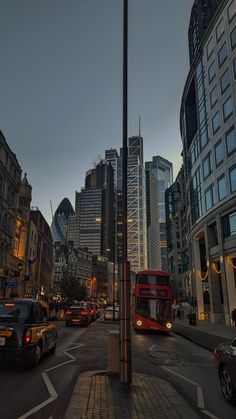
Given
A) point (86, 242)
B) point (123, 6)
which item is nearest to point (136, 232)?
point (86, 242)

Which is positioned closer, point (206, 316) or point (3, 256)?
point (3, 256)

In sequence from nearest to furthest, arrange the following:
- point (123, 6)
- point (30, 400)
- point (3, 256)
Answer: point (30, 400), point (123, 6), point (3, 256)

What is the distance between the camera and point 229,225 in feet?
111

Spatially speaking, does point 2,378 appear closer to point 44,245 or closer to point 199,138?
point 199,138

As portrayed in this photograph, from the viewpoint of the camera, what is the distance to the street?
6.27 meters

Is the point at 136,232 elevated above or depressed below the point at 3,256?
above

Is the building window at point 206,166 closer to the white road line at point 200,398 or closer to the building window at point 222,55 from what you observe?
the building window at point 222,55

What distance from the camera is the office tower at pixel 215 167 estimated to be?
112 ft

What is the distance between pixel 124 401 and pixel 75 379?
8.55ft

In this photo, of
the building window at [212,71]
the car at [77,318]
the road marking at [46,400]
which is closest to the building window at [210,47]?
the building window at [212,71]

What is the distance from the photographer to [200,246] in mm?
47750

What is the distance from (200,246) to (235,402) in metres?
41.9

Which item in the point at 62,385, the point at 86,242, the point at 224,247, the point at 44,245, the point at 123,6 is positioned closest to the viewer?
the point at 62,385

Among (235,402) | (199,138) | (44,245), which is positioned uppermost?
(199,138)
